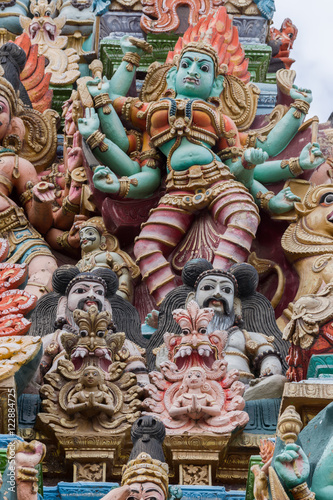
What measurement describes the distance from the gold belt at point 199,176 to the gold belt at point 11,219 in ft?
5.39

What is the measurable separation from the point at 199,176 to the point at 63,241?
1777 millimetres

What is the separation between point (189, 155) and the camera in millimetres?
17344

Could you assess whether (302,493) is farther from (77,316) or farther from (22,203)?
(22,203)

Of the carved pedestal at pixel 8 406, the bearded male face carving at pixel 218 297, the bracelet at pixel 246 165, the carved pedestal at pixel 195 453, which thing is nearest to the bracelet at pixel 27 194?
the bracelet at pixel 246 165

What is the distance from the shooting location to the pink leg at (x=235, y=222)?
16578mm

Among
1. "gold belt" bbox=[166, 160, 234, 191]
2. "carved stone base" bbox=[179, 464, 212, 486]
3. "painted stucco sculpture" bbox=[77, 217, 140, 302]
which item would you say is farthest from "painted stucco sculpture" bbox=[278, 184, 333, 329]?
"carved stone base" bbox=[179, 464, 212, 486]

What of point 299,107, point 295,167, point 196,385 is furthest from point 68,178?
point 196,385

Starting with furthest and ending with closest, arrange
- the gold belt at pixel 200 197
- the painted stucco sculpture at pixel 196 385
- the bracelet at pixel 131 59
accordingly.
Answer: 1. the bracelet at pixel 131 59
2. the gold belt at pixel 200 197
3. the painted stucco sculpture at pixel 196 385

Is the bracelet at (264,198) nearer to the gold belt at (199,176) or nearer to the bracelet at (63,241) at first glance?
the gold belt at (199,176)

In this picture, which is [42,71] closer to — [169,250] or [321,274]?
[169,250]

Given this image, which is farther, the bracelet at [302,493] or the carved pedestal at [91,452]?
the carved pedestal at [91,452]

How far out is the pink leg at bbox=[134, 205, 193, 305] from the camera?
16672 mm

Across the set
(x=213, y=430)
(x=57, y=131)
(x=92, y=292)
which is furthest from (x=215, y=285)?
(x=57, y=131)

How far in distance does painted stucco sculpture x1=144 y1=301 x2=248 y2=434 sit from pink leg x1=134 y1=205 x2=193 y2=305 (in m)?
2.31
